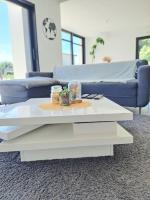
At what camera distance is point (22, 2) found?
3.41 m

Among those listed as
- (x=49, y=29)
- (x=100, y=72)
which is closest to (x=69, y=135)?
(x=100, y=72)

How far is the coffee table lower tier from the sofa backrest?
5.72 ft

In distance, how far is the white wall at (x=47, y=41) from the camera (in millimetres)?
3820

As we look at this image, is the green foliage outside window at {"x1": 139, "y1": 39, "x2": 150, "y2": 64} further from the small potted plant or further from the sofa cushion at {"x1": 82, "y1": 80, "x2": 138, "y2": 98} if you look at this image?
the small potted plant

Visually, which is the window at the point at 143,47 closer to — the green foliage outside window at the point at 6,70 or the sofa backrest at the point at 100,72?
the sofa backrest at the point at 100,72

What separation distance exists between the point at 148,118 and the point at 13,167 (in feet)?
5.24

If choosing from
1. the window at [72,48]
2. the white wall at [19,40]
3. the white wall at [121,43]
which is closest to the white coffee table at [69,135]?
the white wall at [19,40]

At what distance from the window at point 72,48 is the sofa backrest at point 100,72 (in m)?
3.52

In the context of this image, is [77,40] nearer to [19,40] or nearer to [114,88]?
[19,40]

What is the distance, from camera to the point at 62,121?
3.43 ft

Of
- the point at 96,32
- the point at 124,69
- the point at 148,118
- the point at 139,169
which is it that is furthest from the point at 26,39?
the point at 96,32

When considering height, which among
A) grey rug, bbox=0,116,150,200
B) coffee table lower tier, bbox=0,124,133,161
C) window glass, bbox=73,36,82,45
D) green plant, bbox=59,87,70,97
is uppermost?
window glass, bbox=73,36,82,45

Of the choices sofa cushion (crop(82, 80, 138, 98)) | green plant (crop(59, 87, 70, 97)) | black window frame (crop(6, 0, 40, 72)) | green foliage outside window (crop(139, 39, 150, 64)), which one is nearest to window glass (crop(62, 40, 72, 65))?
green foliage outside window (crop(139, 39, 150, 64))

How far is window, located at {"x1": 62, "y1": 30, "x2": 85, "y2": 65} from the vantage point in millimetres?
6822
